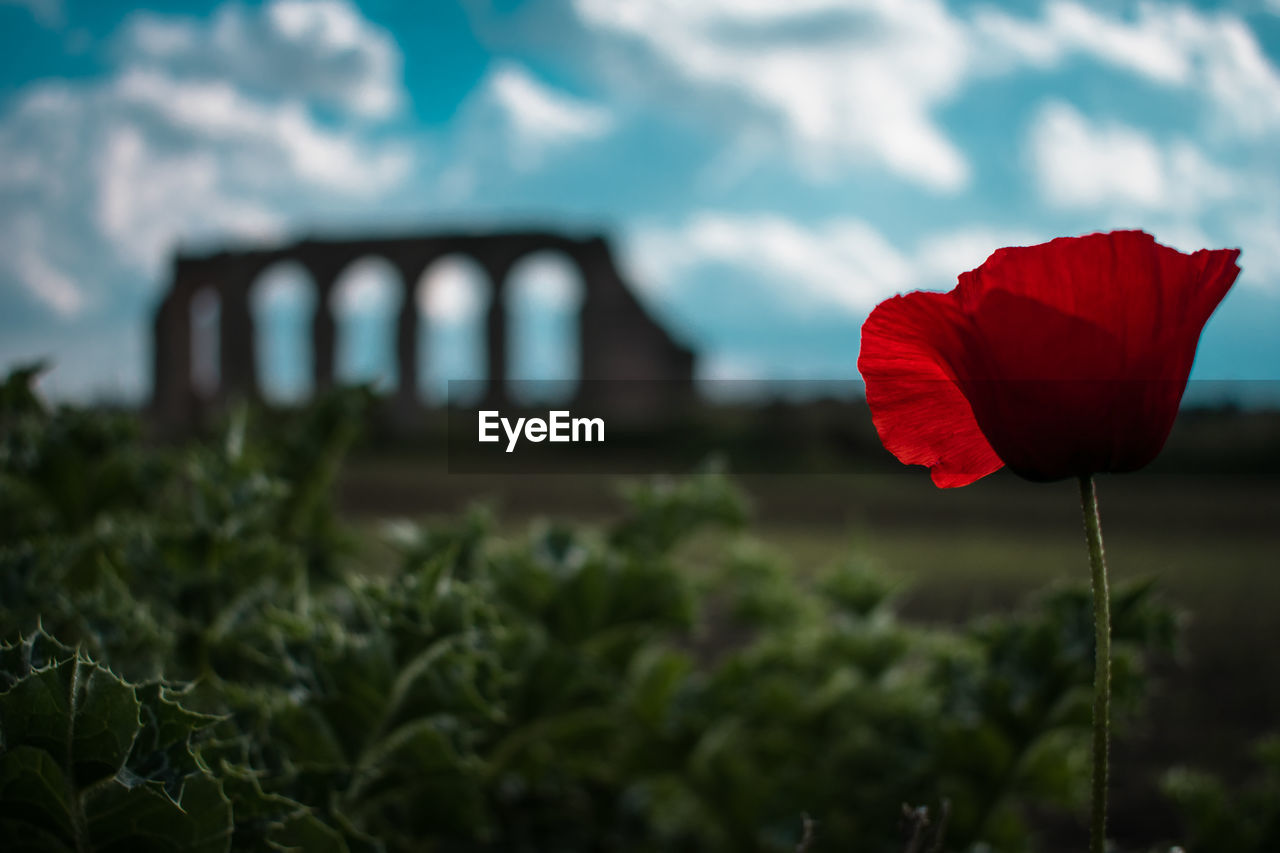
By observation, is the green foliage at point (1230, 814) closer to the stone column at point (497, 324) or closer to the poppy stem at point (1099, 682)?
the poppy stem at point (1099, 682)

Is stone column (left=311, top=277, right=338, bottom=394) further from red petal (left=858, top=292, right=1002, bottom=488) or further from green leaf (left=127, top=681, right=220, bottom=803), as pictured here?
red petal (left=858, top=292, right=1002, bottom=488)

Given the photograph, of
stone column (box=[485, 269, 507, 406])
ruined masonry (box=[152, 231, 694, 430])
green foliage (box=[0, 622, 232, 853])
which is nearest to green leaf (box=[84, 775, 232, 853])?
green foliage (box=[0, 622, 232, 853])

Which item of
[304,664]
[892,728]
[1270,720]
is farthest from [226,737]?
[1270,720]

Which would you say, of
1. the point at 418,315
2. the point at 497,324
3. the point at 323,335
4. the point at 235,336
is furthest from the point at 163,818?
the point at 235,336

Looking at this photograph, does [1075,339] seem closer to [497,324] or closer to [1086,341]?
[1086,341]

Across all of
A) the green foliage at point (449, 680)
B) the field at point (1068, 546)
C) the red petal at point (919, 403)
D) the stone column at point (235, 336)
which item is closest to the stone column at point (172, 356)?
the stone column at point (235, 336)

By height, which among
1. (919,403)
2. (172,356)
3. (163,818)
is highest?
(172,356)

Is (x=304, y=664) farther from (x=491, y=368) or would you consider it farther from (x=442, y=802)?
(x=491, y=368)
